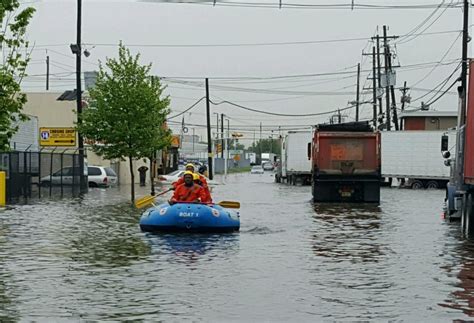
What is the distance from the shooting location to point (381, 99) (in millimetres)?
80938

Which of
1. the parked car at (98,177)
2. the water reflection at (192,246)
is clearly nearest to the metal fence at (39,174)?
the parked car at (98,177)

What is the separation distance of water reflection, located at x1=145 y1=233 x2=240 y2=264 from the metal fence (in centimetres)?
1582

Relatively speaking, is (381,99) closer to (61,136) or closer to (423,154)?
(423,154)

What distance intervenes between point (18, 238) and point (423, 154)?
41.2 meters

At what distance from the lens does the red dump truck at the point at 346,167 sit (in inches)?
1410

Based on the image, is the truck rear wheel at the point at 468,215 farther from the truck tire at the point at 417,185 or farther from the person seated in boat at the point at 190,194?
the truck tire at the point at 417,185

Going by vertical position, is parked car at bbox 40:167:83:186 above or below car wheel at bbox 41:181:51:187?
above

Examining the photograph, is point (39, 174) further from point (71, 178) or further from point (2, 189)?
point (2, 189)

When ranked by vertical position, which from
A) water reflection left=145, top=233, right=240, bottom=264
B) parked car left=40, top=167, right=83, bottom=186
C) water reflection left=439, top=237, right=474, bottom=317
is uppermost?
parked car left=40, top=167, right=83, bottom=186

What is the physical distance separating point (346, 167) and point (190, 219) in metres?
15.9

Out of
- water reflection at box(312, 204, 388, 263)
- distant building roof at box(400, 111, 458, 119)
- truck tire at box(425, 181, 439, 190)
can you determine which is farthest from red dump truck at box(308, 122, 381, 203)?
distant building roof at box(400, 111, 458, 119)

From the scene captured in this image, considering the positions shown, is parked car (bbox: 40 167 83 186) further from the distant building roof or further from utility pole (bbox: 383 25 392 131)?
the distant building roof

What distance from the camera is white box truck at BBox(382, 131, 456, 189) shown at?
58688 mm

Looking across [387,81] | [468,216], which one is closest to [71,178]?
[468,216]
